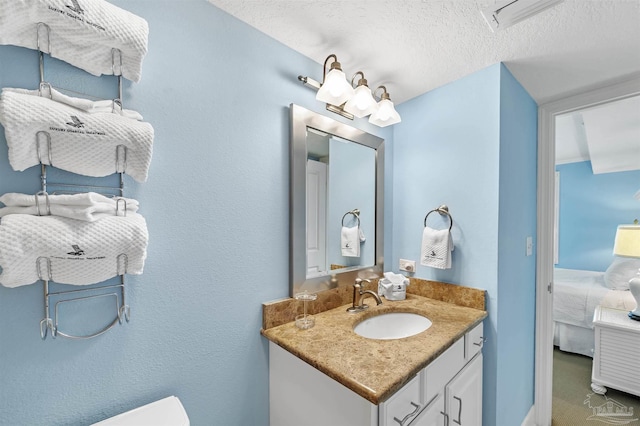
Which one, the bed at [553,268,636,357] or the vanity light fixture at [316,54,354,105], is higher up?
the vanity light fixture at [316,54,354,105]

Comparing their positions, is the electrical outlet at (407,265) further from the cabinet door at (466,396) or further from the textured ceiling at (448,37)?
the textured ceiling at (448,37)

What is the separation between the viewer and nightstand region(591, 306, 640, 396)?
6.34 ft

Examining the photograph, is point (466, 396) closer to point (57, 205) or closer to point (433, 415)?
point (433, 415)

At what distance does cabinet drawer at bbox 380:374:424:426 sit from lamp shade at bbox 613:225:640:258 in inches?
122

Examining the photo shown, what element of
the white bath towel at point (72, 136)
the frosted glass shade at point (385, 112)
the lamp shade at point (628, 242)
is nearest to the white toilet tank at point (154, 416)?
the white bath towel at point (72, 136)

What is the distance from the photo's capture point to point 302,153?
4.19 ft

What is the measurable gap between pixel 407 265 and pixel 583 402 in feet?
5.78

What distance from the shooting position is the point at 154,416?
78 cm

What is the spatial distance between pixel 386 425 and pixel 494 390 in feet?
3.21

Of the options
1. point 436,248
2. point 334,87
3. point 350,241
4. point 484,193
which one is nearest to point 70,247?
point 334,87

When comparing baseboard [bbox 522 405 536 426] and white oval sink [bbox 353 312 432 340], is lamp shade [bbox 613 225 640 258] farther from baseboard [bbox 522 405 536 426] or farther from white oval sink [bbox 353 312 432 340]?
white oval sink [bbox 353 312 432 340]

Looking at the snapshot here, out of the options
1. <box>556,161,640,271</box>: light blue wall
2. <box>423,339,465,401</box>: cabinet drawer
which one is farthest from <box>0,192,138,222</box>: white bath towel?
<box>556,161,640,271</box>: light blue wall

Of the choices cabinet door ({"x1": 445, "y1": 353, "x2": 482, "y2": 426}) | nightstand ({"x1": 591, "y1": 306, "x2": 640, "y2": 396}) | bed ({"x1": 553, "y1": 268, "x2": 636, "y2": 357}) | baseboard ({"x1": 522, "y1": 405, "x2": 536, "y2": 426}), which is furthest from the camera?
bed ({"x1": 553, "y1": 268, "x2": 636, "y2": 357})

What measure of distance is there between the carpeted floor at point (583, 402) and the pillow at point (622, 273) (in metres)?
0.89
